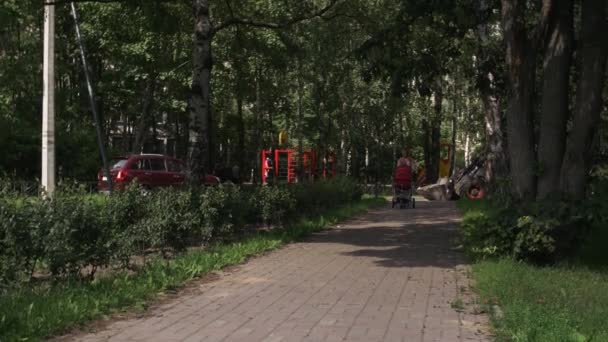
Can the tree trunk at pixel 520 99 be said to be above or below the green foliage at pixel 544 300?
above

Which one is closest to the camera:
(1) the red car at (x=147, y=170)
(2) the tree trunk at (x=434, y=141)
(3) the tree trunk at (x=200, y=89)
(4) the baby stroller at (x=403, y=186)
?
(3) the tree trunk at (x=200, y=89)

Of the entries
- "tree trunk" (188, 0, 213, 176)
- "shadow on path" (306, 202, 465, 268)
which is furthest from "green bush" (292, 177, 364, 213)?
"tree trunk" (188, 0, 213, 176)

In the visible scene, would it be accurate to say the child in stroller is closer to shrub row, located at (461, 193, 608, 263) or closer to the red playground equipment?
the red playground equipment

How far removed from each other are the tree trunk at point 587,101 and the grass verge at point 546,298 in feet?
3.82

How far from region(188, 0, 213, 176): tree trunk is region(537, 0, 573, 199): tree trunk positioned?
6312 mm

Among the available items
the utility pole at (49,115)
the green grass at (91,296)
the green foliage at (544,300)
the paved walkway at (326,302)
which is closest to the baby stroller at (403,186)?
the utility pole at (49,115)

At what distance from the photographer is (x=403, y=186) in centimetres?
2462

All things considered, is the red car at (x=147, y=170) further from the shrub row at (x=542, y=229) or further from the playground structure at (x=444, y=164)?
the playground structure at (x=444, y=164)

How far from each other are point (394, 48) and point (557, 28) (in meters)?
4.60

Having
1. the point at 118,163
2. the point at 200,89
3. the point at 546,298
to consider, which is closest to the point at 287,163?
the point at 118,163

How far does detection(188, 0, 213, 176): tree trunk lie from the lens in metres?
15.0

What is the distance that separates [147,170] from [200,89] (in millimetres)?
13900

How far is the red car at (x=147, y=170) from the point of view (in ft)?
89.0

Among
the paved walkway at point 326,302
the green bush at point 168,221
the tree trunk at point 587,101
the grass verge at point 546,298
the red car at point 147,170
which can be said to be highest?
the tree trunk at point 587,101
